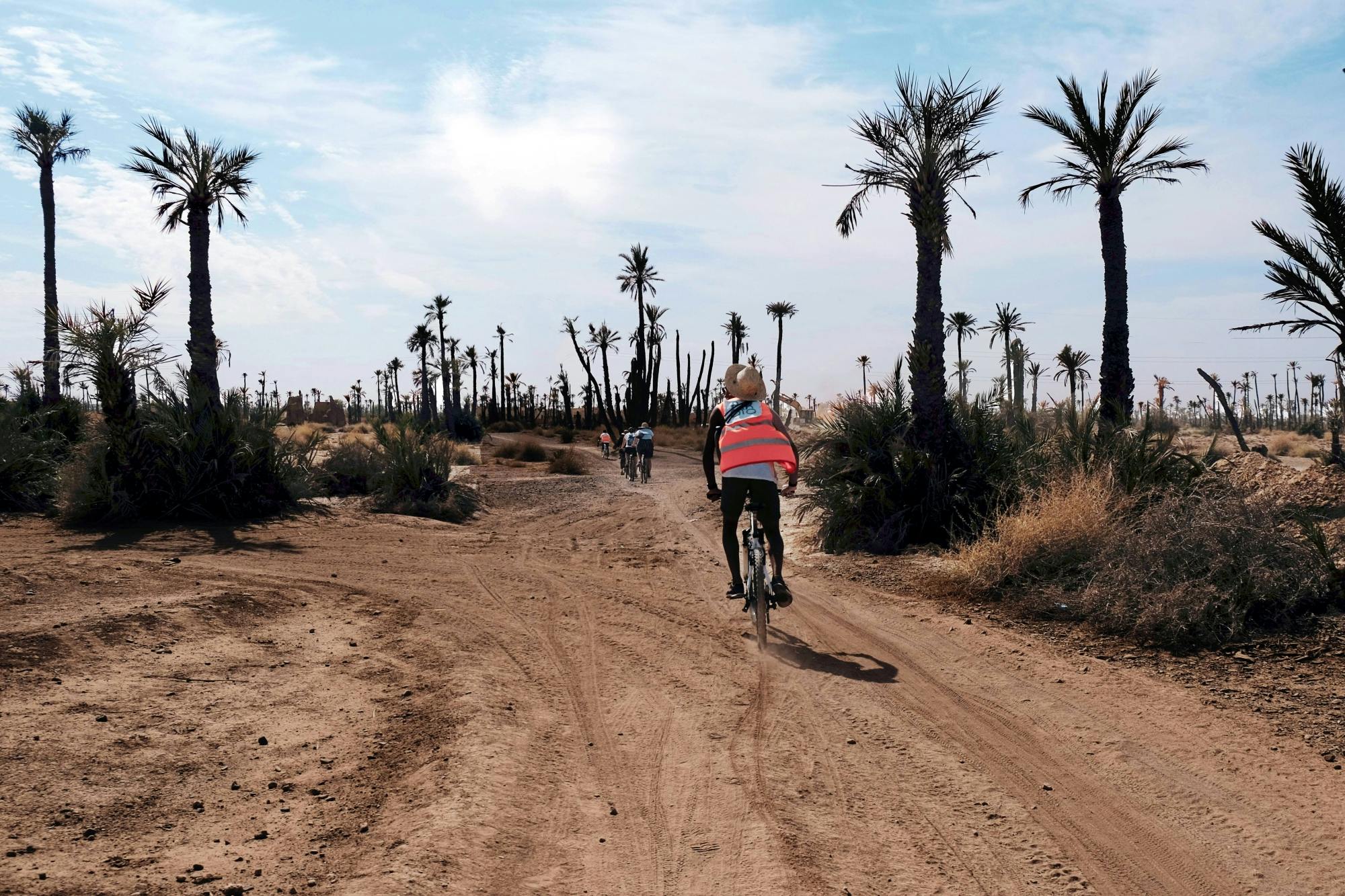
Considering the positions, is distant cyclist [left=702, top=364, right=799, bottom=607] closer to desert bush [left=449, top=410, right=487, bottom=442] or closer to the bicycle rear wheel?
the bicycle rear wheel

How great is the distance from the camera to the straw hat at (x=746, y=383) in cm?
675

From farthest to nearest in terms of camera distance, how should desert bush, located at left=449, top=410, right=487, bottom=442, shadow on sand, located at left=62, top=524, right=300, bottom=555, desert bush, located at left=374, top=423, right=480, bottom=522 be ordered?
desert bush, located at left=449, top=410, right=487, bottom=442
desert bush, located at left=374, top=423, right=480, bottom=522
shadow on sand, located at left=62, top=524, right=300, bottom=555

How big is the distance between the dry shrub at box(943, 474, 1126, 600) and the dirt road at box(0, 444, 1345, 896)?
38.6 inches

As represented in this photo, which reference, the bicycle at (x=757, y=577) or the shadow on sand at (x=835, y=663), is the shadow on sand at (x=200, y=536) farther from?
the shadow on sand at (x=835, y=663)

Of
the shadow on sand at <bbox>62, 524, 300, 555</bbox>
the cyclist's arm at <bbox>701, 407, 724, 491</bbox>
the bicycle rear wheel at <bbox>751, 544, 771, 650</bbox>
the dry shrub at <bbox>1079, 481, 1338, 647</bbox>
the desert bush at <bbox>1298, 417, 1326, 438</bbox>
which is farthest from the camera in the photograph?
the desert bush at <bbox>1298, 417, 1326, 438</bbox>

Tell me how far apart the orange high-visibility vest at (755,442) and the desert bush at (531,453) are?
30570mm

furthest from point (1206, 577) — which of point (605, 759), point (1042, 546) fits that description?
point (605, 759)

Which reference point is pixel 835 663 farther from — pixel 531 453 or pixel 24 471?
pixel 531 453

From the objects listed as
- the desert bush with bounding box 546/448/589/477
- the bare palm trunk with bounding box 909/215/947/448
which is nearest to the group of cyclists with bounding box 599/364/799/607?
the bare palm trunk with bounding box 909/215/947/448

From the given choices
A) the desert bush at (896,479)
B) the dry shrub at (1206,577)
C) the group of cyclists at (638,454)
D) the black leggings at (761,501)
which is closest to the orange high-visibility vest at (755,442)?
the black leggings at (761,501)

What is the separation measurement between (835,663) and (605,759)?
2348mm

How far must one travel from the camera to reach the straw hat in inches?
266

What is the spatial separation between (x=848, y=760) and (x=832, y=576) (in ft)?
18.1

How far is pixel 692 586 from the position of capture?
9375 mm
